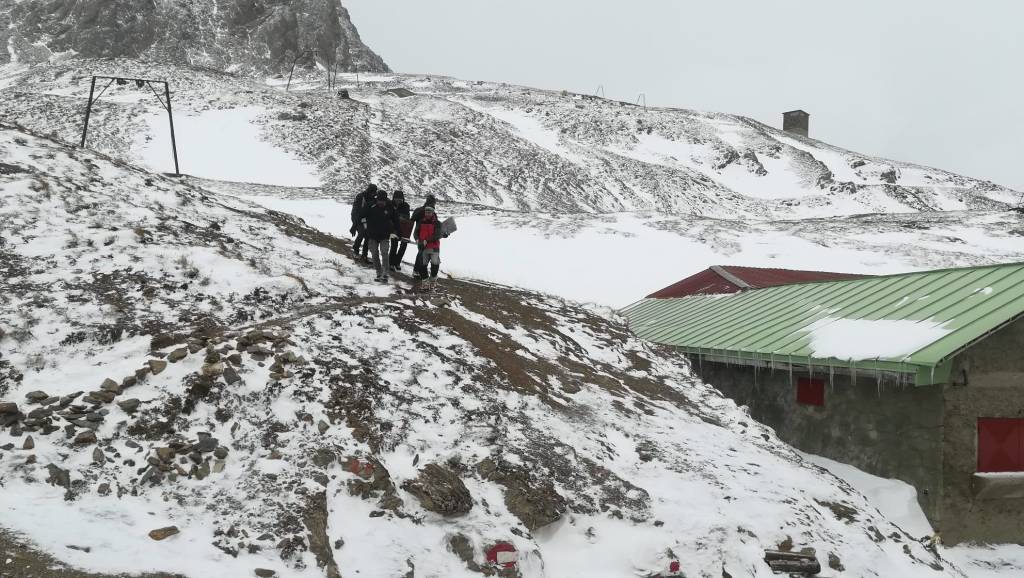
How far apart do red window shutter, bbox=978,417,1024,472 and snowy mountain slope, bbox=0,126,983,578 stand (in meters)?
2.43

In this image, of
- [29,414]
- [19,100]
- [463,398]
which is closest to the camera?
[29,414]

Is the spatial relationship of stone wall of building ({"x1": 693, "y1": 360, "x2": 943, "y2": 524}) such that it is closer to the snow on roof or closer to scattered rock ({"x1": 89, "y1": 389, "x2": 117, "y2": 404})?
the snow on roof

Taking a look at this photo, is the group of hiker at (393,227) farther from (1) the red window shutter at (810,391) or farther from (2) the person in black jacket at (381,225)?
(1) the red window shutter at (810,391)

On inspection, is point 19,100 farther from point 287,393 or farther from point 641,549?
point 641,549

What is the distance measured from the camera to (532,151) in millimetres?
57344

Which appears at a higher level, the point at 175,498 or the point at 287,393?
the point at 287,393

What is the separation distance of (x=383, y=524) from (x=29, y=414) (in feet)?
11.1

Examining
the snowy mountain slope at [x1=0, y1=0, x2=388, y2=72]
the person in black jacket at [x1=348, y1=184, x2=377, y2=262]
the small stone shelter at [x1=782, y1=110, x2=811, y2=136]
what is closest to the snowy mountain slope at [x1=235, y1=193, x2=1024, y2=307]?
the person in black jacket at [x1=348, y1=184, x2=377, y2=262]

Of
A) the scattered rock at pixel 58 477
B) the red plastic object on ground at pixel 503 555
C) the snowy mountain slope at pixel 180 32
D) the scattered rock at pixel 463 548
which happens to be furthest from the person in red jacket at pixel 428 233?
the snowy mountain slope at pixel 180 32

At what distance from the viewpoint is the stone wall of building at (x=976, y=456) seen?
30.6 ft

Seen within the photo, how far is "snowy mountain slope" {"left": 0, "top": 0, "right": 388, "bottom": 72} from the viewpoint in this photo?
377ft

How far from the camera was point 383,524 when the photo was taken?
239 inches

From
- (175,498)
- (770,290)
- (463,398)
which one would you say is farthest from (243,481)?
(770,290)

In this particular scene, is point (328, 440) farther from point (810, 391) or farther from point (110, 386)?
point (810, 391)
